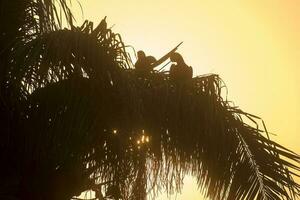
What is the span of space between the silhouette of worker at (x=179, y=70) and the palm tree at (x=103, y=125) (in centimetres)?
10

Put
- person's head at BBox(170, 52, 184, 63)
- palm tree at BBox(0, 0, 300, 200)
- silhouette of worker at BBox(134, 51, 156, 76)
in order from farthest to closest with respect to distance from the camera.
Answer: person's head at BBox(170, 52, 184, 63)
silhouette of worker at BBox(134, 51, 156, 76)
palm tree at BBox(0, 0, 300, 200)

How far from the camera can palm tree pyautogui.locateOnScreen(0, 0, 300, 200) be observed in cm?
455

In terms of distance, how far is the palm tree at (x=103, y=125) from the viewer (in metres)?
4.55

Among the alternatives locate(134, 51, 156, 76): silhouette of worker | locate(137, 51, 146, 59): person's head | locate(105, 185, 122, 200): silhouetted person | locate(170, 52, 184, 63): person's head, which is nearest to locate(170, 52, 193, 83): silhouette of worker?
locate(170, 52, 184, 63): person's head

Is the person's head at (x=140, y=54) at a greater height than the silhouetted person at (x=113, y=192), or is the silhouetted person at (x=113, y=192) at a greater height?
the person's head at (x=140, y=54)

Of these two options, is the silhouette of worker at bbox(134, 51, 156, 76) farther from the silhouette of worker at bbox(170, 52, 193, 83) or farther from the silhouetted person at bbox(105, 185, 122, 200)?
the silhouetted person at bbox(105, 185, 122, 200)

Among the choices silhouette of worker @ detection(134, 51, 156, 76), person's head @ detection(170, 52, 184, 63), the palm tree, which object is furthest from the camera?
person's head @ detection(170, 52, 184, 63)

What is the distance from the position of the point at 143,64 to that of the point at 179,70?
42 cm

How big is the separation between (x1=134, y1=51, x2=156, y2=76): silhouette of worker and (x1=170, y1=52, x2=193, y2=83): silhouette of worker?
0.25 metres

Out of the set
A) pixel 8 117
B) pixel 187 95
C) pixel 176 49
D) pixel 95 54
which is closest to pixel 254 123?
pixel 187 95

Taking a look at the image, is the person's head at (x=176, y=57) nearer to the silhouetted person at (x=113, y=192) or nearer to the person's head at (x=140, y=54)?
the person's head at (x=140, y=54)

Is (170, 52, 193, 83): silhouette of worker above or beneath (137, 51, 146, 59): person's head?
beneath

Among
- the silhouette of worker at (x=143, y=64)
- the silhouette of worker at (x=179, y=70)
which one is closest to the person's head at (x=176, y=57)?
the silhouette of worker at (x=179, y=70)

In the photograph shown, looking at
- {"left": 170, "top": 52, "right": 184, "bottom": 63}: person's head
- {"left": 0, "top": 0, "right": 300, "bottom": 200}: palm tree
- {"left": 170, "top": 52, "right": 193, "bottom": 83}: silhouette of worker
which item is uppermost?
{"left": 170, "top": 52, "right": 184, "bottom": 63}: person's head
